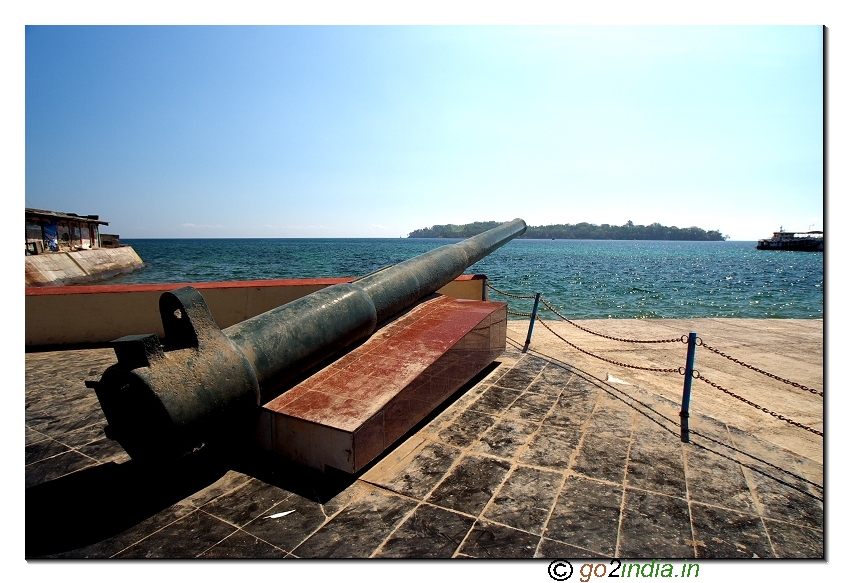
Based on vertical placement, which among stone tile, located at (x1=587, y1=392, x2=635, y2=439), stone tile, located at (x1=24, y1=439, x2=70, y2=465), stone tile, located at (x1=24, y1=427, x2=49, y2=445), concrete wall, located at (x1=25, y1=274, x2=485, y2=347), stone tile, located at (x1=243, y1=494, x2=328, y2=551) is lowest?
stone tile, located at (x1=243, y1=494, x2=328, y2=551)

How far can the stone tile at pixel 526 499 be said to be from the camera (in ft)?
7.98

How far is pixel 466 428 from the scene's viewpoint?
3.63 meters

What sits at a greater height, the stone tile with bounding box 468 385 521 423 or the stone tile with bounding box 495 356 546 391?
the stone tile with bounding box 495 356 546 391

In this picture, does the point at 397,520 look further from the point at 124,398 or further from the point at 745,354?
the point at 745,354

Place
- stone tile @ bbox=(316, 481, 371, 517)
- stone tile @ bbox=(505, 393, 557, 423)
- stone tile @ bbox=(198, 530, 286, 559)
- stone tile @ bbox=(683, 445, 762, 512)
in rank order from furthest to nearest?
stone tile @ bbox=(505, 393, 557, 423) < stone tile @ bbox=(683, 445, 762, 512) < stone tile @ bbox=(316, 481, 371, 517) < stone tile @ bbox=(198, 530, 286, 559)

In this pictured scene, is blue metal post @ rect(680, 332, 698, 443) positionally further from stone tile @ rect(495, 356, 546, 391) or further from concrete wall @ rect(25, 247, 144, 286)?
concrete wall @ rect(25, 247, 144, 286)

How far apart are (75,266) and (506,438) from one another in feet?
104

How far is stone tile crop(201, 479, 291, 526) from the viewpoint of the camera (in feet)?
8.09

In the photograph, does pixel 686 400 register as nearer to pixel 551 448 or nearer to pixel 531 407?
pixel 531 407

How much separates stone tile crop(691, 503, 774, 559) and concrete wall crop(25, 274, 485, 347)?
14.6 feet

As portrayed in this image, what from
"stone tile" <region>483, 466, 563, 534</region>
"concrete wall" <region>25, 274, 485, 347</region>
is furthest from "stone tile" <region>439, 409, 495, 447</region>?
"concrete wall" <region>25, 274, 485, 347</region>

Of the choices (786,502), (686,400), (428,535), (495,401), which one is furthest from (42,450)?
(686,400)

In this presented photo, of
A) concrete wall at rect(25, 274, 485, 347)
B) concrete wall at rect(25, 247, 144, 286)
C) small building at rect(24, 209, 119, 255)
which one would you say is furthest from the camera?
small building at rect(24, 209, 119, 255)

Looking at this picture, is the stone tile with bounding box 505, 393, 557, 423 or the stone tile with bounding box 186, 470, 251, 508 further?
the stone tile with bounding box 505, 393, 557, 423
